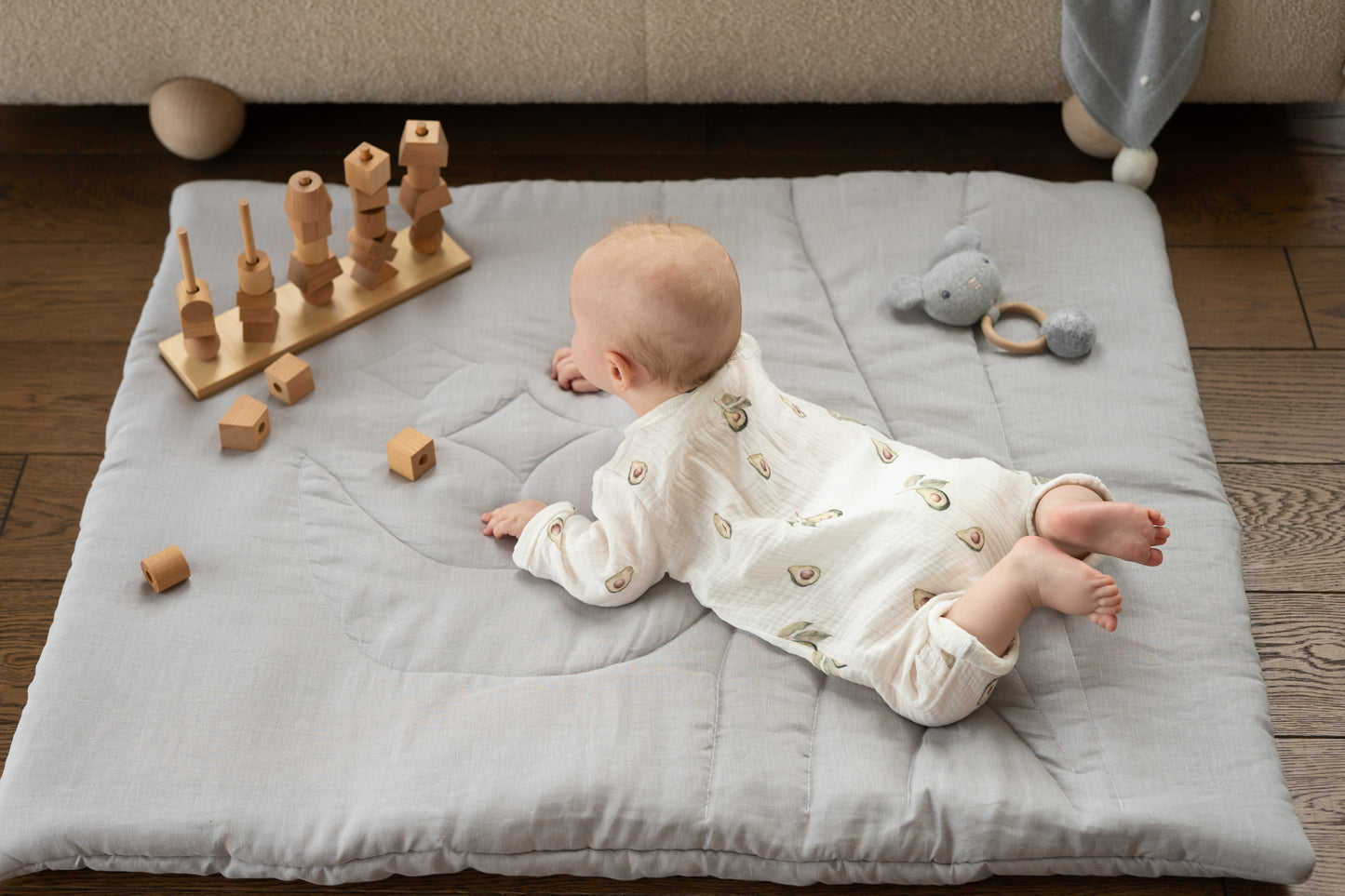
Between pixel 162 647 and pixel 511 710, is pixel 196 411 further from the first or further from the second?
pixel 511 710

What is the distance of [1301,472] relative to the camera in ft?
4.76

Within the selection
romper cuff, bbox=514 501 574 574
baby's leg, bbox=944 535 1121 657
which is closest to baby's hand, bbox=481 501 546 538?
romper cuff, bbox=514 501 574 574

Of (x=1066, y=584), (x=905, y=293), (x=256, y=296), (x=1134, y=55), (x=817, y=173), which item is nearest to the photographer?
(x=1066, y=584)

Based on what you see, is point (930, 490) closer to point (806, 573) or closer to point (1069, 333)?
point (806, 573)

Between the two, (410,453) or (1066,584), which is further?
(410,453)

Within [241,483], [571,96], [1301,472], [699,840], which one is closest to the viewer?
[699,840]

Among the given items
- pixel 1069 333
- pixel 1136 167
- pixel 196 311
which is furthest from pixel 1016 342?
pixel 196 311

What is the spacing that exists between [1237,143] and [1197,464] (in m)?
0.77

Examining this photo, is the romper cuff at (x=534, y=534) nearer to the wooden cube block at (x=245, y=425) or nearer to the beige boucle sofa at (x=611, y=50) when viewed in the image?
the wooden cube block at (x=245, y=425)

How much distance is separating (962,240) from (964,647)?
2.07ft

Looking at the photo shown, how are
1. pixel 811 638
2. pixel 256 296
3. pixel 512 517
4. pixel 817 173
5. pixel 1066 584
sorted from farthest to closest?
pixel 817 173 < pixel 256 296 < pixel 512 517 < pixel 811 638 < pixel 1066 584

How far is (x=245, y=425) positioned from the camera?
1.29m

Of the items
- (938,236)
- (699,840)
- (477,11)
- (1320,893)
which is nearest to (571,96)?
(477,11)

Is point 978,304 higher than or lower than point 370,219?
lower
